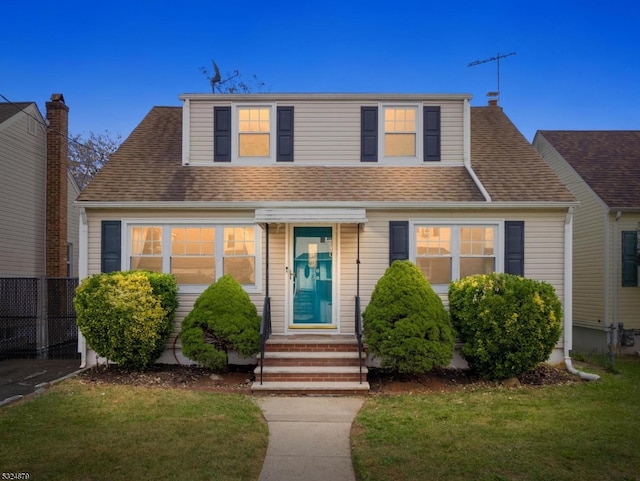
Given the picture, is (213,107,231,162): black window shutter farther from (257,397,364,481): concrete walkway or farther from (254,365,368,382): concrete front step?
A: (257,397,364,481): concrete walkway

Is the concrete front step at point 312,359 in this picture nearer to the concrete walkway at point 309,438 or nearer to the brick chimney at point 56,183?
the concrete walkway at point 309,438

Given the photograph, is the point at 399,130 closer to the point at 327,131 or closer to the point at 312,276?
the point at 327,131

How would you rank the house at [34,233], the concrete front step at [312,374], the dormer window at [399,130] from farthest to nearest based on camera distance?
the house at [34,233], the dormer window at [399,130], the concrete front step at [312,374]

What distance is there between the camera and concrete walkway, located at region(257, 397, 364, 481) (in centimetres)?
475

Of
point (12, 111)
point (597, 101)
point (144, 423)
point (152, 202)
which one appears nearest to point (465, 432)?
point (144, 423)

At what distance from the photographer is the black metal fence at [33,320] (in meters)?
11.6

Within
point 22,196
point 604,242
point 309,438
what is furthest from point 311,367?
point 22,196

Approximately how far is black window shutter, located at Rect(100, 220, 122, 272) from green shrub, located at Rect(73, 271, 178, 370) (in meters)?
0.87

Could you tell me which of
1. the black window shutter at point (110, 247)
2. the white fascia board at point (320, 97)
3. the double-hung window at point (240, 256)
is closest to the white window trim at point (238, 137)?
the white fascia board at point (320, 97)

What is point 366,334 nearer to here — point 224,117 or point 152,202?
point 152,202

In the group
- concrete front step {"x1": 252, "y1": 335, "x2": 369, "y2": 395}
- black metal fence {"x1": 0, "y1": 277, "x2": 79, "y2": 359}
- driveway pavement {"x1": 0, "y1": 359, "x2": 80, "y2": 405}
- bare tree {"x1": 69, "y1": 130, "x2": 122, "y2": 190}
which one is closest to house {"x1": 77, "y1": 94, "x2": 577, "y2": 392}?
concrete front step {"x1": 252, "y1": 335, "x2": 369, "y2": 395}

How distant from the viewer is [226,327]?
27.0 feet

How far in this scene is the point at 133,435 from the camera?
220 inches

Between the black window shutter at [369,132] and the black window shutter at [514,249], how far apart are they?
2.99m
